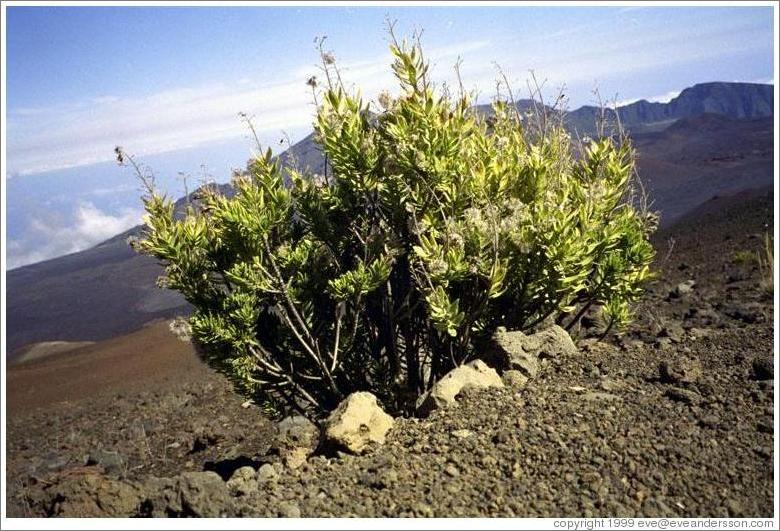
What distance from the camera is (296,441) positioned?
16.9ft

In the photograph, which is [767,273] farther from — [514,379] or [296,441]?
[296,441]

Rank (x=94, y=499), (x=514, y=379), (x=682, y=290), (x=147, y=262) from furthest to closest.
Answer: (x=147, y=262) < (x=682, y=290) < (x=514, y=379) < (x=94, y=499)

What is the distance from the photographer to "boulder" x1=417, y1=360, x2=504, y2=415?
161 inches

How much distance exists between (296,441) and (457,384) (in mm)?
1633

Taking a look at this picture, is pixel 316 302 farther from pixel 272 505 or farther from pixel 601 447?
pixel 601 447

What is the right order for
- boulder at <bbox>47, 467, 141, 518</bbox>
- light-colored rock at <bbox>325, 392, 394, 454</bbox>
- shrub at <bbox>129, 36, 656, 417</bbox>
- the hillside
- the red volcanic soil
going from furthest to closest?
the hillside < the red volcanic soil < shrub at <bbox>129, 36, 656, 417</bbox> < light-colored rock at <bbox>325, 392, 394, 454</bbox> < boulder at <bbox>47, 467, 141, 518</bbox>

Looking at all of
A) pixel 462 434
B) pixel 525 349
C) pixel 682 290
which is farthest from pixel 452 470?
pixel 682 290

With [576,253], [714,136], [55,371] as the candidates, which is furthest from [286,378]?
[714,136]

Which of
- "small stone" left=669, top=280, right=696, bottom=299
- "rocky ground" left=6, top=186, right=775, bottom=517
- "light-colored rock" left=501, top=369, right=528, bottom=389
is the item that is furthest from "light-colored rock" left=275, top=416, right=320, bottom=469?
"small stone" left=669, top=280, right=696, bottom=299

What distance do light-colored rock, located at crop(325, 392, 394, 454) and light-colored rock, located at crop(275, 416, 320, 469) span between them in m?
0.23

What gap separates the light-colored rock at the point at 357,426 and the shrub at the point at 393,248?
71cm

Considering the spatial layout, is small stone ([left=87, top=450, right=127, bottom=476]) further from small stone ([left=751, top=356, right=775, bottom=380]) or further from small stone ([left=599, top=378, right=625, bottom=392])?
small stone ([left=751, top=356, right=775, bottom=380])

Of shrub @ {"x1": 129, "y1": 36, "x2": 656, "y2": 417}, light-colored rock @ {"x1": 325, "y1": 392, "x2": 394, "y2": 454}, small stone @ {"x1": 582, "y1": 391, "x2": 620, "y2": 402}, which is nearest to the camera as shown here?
light-colored rock @ {"x1": 325, "y1": 392, "x2": 394, "y2": 454}

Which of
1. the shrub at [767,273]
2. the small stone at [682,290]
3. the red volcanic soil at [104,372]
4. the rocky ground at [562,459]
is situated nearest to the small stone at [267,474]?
the rocky ground at [562,459]
